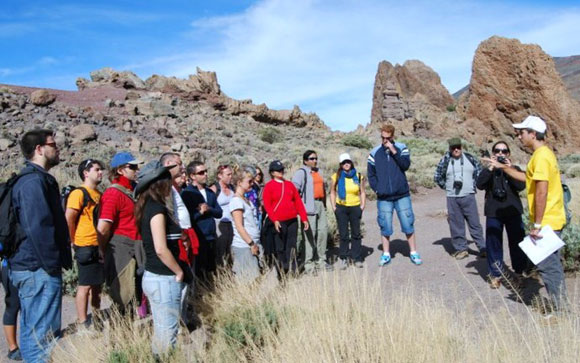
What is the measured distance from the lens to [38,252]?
322 cm

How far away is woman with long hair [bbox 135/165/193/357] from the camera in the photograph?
3295mm

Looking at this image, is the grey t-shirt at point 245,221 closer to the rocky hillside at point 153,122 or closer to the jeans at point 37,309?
the jeans at point 37,309

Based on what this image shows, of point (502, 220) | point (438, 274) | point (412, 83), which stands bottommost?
point (438, 274)

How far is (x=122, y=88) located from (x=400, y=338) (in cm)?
3382

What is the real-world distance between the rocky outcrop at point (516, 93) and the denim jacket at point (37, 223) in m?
22.5

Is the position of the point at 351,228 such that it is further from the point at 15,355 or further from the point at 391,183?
the point at 15,355

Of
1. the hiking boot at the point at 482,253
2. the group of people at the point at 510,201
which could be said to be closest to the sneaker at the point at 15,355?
the group of people at the point at 510,201

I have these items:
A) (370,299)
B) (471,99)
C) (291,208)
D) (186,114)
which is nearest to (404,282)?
(291,208)

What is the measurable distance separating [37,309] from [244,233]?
7.71ft

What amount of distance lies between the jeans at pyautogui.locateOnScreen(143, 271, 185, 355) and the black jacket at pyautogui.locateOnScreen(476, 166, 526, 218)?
3.65 meters

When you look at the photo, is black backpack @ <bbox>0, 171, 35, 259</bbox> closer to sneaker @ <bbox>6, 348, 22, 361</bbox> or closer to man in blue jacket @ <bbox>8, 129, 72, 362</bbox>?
man in blue jacket @ <bbox>8, 129, 72, 362</bbox>

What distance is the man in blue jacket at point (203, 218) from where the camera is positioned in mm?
5156

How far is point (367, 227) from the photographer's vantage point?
390 inches

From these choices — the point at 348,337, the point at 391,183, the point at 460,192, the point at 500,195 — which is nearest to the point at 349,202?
the point at 391,183
